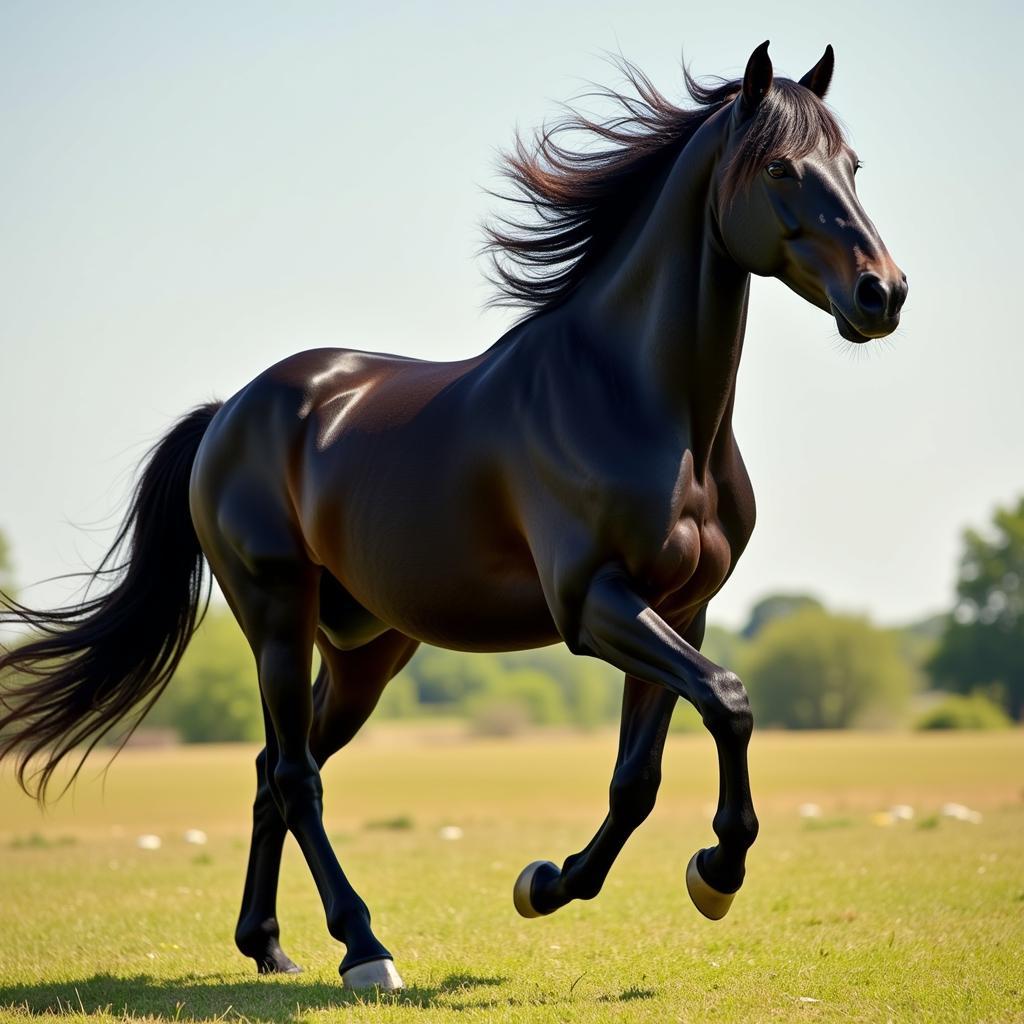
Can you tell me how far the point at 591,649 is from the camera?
15.8 feet

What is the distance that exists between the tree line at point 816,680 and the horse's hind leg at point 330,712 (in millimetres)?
52182

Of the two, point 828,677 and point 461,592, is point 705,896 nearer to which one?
point 461,592

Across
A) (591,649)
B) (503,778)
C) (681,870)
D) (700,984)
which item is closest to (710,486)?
(591,649)

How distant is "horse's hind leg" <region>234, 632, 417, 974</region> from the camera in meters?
6.38

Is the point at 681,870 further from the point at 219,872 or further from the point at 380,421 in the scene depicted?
the point at 380,421

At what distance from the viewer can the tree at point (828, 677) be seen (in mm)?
71812

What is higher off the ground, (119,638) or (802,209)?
(802,209)

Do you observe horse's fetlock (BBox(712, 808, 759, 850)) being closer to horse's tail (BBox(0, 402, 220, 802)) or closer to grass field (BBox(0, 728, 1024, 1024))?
grass field (BBox(0, 728, 1024, 1024))

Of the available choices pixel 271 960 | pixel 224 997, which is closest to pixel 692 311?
pixel 224 997

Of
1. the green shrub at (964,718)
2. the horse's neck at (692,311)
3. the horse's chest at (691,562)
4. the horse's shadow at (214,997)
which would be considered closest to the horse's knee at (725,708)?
the horse's chest at (691,562)

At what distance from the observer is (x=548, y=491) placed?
498cm

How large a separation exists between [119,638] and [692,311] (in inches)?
139

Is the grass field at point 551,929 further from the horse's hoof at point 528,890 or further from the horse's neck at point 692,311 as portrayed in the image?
the horse's neck at point 692,311

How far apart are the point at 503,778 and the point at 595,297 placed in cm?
2751
